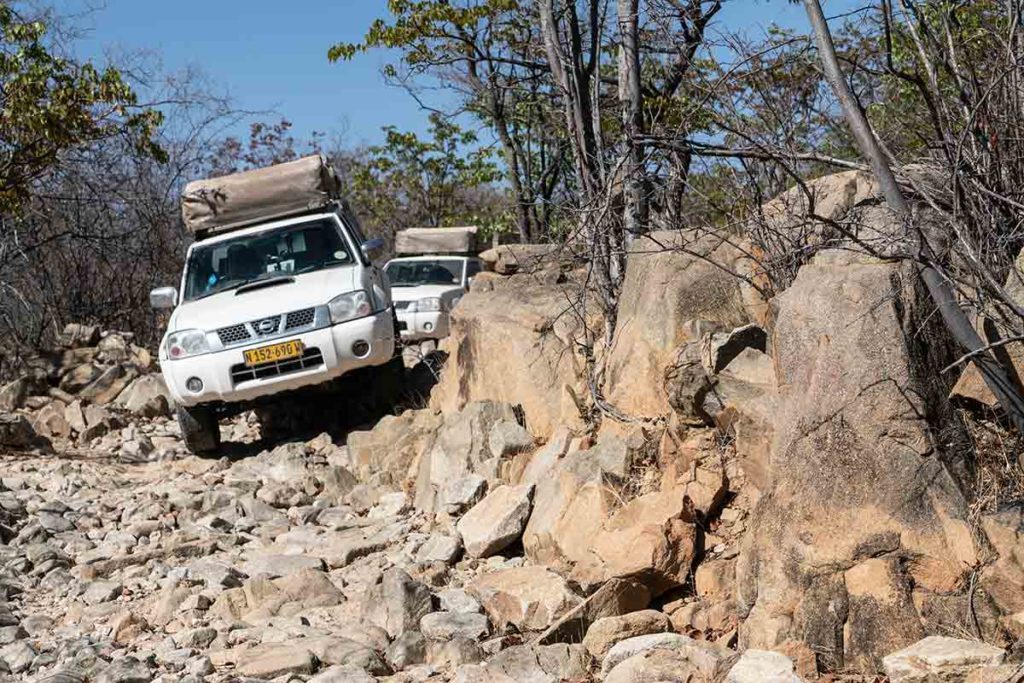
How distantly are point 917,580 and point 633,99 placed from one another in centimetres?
449

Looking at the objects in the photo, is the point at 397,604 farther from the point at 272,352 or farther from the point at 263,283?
the point at 263,283

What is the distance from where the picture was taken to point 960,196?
5.35 meters

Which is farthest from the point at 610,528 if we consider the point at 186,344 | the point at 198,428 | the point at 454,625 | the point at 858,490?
the point at 198,428

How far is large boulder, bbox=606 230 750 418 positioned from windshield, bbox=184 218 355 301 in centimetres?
408

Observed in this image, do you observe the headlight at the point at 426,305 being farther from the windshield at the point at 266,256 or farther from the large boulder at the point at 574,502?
the large boulder at the point at 574,502

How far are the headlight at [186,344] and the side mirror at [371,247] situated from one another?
1.59 meters

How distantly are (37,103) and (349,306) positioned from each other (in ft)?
13.9

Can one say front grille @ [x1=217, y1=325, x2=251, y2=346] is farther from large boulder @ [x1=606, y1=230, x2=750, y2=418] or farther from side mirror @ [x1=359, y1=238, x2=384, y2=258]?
large boulder @ [x1=606, y1=230, x2=750, y2=418]

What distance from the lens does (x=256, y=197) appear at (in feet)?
37.1

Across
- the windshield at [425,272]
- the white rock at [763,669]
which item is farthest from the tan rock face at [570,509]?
the windshield at [425,272]

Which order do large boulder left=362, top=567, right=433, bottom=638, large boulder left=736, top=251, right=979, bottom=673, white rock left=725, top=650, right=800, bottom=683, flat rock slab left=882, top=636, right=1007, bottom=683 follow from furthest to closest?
large boulder left=362, top=567, right=433, bottom=638 < large boulder left=736, top=251, right=979, bottom=673 < white rock left=725, top=650, right=800, bottom=683 < flat rock slab left=882, top=636, right=1007, bottom=683

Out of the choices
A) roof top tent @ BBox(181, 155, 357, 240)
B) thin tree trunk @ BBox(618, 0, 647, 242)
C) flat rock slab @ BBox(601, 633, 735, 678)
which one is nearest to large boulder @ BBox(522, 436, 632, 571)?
flat rock slab @ BBox(601, 633, 735, 678)

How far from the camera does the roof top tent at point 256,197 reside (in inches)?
444

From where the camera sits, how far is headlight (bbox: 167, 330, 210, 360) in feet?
33.4
